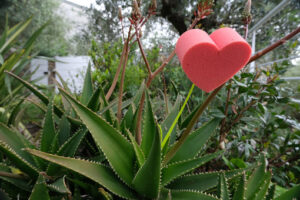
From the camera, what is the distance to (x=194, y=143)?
55 cm

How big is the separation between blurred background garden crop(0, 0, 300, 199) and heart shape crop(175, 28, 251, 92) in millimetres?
72

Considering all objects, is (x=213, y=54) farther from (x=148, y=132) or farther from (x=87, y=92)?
(x=87, y=92)

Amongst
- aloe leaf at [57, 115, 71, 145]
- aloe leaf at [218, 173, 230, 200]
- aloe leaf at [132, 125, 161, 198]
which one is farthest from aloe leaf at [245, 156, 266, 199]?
aloe leaf at [57, 115, 71, 145]

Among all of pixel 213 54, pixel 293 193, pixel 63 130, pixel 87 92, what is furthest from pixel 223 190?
pixel 87 92

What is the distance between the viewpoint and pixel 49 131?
0.54 m

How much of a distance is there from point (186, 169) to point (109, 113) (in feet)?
0.97

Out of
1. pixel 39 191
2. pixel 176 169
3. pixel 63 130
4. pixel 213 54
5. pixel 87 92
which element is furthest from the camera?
pixel 87 92

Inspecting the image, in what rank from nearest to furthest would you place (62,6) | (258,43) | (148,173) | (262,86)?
(148,173)
(262,86)
(258,43)
(62,6)

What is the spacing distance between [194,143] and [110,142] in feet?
0.84

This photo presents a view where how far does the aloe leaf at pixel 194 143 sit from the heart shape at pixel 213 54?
1.01 feet

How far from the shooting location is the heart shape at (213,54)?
237 mm

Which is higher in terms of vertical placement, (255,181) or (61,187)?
(61,187)

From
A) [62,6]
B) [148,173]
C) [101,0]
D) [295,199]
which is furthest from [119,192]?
[62,6]

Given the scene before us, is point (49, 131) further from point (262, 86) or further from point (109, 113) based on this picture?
point (262, 86)
